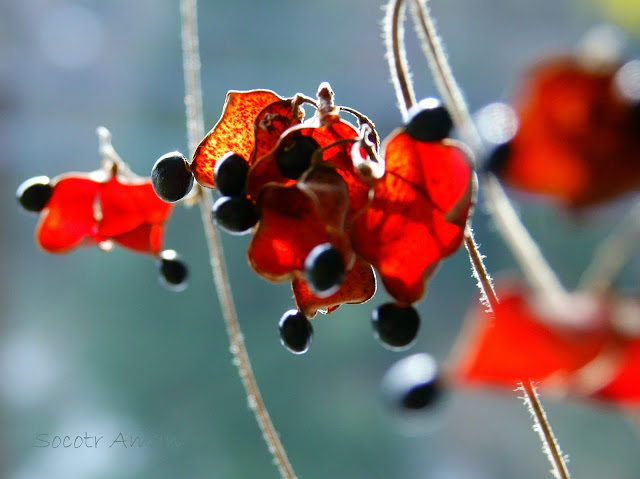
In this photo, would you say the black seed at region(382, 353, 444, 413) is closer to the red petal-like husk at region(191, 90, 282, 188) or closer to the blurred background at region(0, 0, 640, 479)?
the red petal-like husk at region(191, 90, 282, 188)

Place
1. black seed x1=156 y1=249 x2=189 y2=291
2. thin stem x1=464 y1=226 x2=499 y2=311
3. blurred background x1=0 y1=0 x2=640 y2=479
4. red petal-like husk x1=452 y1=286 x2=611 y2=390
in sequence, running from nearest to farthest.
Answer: red petal-like husk x1=452 y1=286 x2=611 y2=390, thin stem x1=464 y1=226 x2=499 y2=311, black seed x1=156 y1=249 x2=189 y2=291, blurred background x1=0 y1=0 x2=640 y2=479

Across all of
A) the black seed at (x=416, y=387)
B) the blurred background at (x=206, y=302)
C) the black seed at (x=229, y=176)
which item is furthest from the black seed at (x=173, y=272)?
the blurred background at (x=206, y=302)

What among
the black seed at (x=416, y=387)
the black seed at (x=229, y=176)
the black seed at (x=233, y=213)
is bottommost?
the black seed at (x=416, y=387)

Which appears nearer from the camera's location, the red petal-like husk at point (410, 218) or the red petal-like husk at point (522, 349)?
the red petal-like husk at point (522, 349)

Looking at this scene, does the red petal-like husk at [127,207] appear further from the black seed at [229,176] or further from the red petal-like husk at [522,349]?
the red petal-like husk at [522,349]

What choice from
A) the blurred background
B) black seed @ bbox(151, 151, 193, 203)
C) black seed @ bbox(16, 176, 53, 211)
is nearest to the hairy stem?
black seed @ bbox(151, 151, 193, 203)

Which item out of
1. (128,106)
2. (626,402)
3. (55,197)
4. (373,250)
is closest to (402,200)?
(373,250)

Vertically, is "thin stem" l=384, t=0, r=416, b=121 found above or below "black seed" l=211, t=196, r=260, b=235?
above
